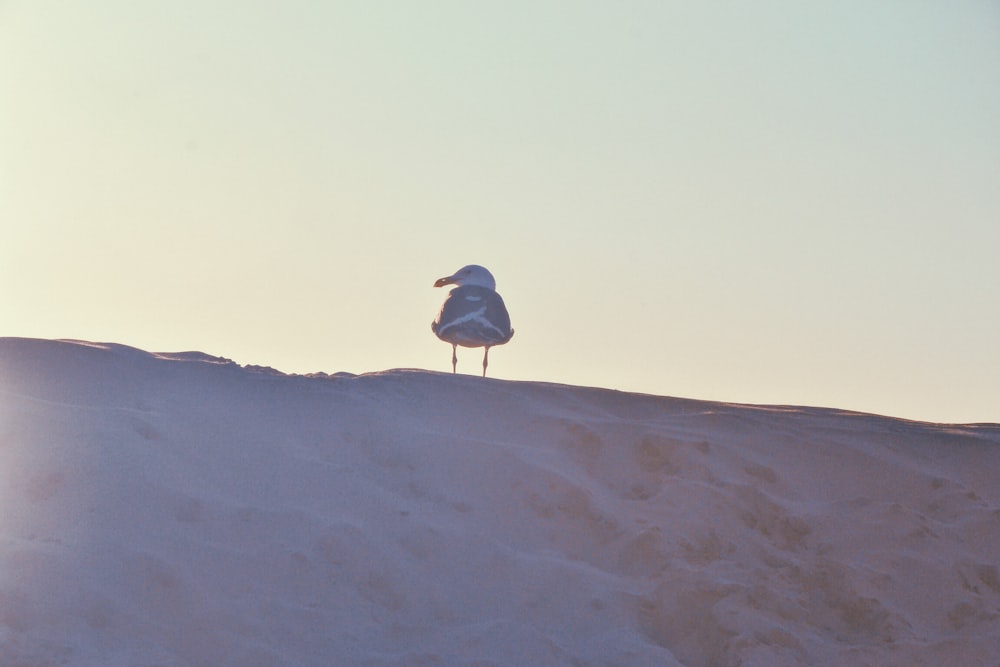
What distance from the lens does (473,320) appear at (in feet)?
49.2

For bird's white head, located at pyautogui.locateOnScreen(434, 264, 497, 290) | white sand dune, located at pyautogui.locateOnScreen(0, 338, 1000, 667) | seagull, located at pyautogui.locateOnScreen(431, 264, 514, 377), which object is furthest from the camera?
bird's white head, located at pyautogui.locateOnScreen(434, 264, 497, 290)

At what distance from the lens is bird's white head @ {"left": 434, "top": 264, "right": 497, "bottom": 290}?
16.2 metres

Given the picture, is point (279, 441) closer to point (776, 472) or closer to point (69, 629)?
point (69, 629)

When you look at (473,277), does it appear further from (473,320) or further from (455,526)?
(455,526)

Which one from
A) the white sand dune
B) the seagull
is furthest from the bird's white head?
the white sand dune

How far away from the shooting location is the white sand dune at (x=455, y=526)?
290 inches

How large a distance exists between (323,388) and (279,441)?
3.29 feet

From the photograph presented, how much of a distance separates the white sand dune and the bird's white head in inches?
214

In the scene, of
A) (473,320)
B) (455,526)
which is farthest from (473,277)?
(455,526)

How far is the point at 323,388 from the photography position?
9.96 m

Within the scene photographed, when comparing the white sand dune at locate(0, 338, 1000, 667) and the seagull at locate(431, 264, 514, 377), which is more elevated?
the seagull at locate(431, 264, 514, 377)

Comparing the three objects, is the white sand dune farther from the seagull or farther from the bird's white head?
the bird's white head

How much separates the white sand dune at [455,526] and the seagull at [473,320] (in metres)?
4.18

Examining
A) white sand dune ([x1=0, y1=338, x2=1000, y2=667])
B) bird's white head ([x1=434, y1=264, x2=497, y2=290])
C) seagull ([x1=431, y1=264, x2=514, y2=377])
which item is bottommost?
white sand dune ([x1=0, y1=338, x2=1000, y2=667])
